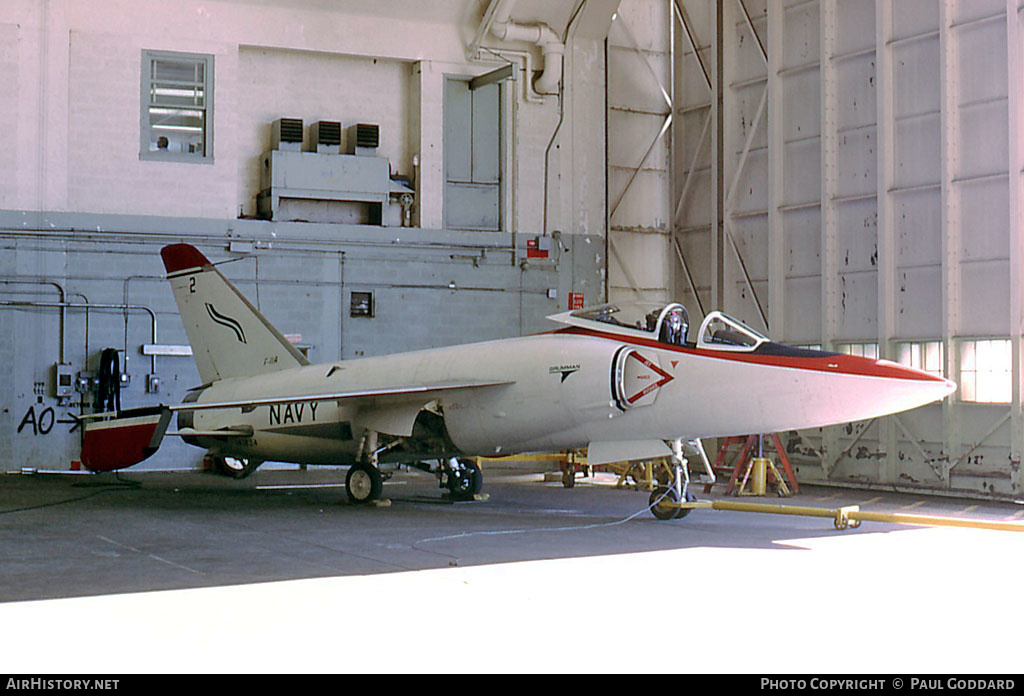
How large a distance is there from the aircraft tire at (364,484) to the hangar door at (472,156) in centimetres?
784

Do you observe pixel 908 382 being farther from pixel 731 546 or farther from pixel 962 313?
pixel 962 313

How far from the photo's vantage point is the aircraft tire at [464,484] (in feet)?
42.5

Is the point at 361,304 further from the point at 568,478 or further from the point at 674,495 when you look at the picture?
the point at 674,495

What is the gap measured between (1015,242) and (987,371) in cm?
170

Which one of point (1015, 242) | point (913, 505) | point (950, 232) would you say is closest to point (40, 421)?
point (913, 505)

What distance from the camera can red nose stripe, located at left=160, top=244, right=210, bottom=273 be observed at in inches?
540

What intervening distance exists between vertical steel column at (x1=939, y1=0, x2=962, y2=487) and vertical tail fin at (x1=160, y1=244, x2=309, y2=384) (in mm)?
8215

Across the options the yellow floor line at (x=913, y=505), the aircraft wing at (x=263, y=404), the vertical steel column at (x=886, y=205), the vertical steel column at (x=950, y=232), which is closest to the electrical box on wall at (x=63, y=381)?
the aircraft wing at (x=263, y=404)

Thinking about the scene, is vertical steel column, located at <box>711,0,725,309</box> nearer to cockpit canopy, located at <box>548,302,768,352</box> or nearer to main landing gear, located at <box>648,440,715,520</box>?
cockpit canopy, located at <box>548,302,768,352</box>

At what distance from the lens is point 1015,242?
43.7 feet

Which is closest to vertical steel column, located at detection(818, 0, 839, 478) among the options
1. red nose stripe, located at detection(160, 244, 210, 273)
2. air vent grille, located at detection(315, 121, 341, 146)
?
air vent grille, located at detection(315, 121, 341, 146)

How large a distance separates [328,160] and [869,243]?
28.8 feet
